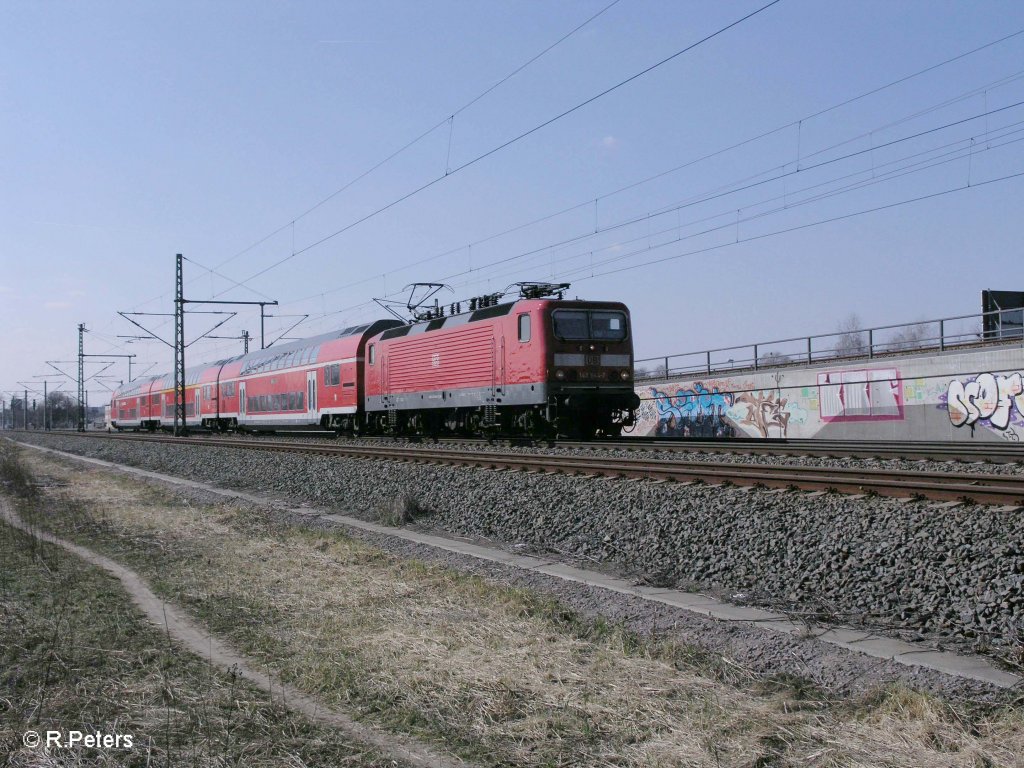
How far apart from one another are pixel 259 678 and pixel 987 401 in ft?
73.9

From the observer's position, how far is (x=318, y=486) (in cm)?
1619

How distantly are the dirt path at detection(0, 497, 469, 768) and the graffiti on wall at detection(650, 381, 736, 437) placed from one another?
985 inches

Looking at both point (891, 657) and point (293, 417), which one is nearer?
point (891, 657)

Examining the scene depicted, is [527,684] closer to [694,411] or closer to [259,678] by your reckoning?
[259,678]

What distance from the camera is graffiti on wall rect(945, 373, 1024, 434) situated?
867 inches

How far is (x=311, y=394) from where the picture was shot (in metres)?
33.4

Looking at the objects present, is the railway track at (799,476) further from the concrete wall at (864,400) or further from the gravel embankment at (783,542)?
the concrete wall at (864,400)

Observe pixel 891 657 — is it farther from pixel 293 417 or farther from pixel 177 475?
pixel 293 417

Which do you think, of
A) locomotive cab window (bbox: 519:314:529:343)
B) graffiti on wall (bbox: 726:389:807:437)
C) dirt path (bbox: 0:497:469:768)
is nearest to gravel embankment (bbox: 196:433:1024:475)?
locomotive cab window (bbox: 519:314:529:343)

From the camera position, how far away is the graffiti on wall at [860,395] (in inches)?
1000

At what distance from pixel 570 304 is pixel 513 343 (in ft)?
5.47

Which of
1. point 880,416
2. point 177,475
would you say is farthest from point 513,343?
point 880,416
